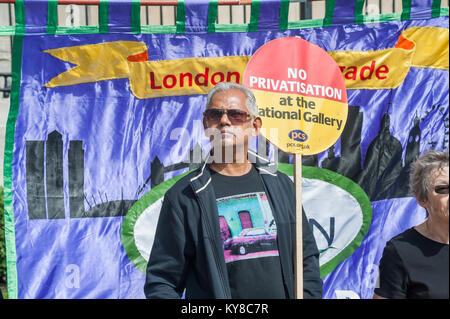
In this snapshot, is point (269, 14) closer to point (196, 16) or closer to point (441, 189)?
point (196, 16)

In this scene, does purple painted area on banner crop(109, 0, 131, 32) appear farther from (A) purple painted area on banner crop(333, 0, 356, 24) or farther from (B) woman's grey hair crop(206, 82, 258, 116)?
(B) woman's grey hair crop(206, 82, 258, 116)

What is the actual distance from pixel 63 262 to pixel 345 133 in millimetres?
2148

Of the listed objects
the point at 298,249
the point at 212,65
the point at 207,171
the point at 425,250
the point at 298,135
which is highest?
the point at 212,65

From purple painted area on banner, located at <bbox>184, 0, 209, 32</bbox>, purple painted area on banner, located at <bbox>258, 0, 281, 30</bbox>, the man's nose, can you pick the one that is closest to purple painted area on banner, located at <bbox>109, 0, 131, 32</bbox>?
purple painted area on banner, located at <bbox>184, 0, 209, 32</bbox>

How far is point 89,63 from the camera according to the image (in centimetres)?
416

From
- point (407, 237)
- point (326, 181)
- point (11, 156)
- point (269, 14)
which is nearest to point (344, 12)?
point (269, 14)

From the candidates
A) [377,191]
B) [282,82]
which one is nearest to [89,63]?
[282,82]

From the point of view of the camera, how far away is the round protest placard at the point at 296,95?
286 centimetres

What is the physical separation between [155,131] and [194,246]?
177 centimetres

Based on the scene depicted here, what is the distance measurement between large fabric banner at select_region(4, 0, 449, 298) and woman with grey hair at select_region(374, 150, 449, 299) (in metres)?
1.98

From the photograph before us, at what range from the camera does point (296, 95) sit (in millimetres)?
2891

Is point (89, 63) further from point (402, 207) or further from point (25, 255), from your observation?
point (402, 207)

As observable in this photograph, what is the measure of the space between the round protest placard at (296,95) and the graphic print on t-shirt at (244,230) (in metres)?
0.38

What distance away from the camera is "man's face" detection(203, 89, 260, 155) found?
2.71 m
